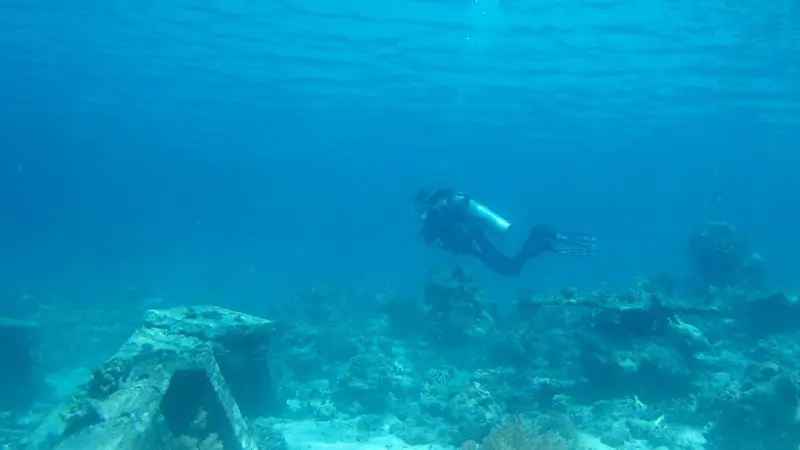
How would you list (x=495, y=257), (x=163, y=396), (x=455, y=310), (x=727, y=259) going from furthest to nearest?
1. (x=727, y=259)
2. (x=455, y=310)
3. (x=495, y=257)
4. (x=163, y=396)

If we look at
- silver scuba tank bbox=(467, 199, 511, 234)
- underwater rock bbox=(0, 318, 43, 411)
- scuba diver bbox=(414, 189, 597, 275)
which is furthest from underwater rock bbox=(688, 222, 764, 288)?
underwater rock bbox=(0, 318, 43, 411)

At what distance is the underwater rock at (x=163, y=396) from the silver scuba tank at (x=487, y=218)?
24.3 ft

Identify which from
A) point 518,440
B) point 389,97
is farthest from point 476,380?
point 389,97

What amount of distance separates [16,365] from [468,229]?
10407mm

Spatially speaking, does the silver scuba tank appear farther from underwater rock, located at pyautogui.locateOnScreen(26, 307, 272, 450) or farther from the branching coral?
the branching coral

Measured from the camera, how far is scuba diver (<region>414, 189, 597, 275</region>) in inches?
593

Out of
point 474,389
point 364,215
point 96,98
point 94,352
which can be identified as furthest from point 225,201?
point 474,389

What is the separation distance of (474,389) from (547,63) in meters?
21.0

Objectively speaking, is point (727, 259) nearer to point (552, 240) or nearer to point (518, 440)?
point (552, 240)

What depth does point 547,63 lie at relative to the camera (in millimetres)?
27766

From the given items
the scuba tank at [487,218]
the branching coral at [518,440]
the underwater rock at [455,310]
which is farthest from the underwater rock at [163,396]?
the scuba tank at [487,218]

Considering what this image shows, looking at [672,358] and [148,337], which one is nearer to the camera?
[148,337]

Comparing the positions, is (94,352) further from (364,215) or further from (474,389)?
(364,215)

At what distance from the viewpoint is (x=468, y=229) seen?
15.3 m
